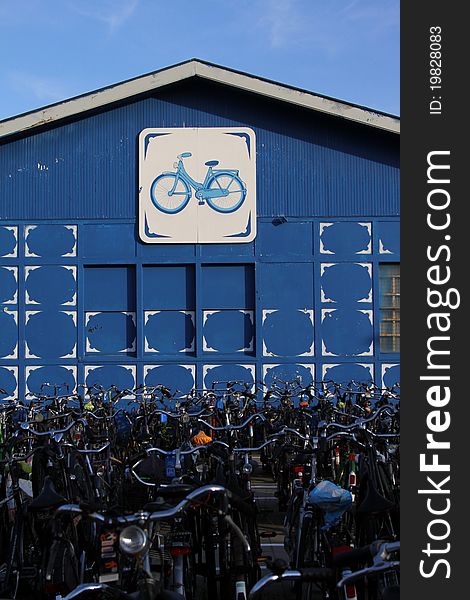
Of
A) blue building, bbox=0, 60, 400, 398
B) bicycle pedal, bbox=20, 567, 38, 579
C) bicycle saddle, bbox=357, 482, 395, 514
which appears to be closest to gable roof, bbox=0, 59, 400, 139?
blue building, bbox=0, 60, 400, 398

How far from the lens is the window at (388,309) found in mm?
16250

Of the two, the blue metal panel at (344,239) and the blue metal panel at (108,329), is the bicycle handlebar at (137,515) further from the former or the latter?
the blue metal panel at (344,239)

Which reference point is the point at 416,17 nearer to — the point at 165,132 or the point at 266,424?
the point at 266,424

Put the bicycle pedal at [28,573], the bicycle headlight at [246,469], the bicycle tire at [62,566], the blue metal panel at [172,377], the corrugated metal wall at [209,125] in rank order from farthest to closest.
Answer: the corrugated metal wall at [209,125], the blue metal panel at [172,377], the bicycle headlight at [246,469], the bicycle pedal at [28,573], the bicycle tire at [62,566]

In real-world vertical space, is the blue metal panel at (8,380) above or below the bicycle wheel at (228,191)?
below

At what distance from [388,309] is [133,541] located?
13790 millimetres

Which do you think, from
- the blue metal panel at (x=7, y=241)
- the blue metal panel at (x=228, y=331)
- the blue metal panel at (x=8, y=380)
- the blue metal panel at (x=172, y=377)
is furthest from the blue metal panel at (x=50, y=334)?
the blue metal panel at (x=228, y=331)

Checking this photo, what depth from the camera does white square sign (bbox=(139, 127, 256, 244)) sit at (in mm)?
16047

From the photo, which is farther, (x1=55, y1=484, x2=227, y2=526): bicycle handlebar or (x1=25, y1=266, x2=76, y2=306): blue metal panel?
(x1=25, y1=266, x2=76, y2=306): blue metal panel

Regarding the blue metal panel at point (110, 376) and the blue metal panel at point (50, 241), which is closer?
the blue metal panel at point (110, 376)

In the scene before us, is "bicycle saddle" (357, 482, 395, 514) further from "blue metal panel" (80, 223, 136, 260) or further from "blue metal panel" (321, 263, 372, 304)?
"blue metal panel" (80, 223, 136, 260)

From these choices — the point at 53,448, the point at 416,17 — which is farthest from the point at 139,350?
the point at 416,17

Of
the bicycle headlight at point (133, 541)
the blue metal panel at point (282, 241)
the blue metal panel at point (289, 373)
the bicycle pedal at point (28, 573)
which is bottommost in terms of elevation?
the bicycle pedal at point (28, 573)

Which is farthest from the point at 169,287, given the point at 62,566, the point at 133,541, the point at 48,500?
the point at 133,541
